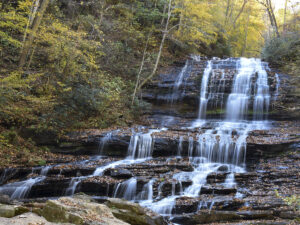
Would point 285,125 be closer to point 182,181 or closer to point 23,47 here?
point 182,181

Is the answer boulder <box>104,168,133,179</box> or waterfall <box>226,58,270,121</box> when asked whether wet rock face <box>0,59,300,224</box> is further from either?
waterfall <box>226,58,270,121</box>

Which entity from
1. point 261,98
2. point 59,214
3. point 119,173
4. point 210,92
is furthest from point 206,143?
point 59,214

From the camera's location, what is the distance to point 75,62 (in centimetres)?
1389

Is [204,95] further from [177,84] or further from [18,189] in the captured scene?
[18,189]

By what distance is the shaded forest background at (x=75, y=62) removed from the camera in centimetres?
1134

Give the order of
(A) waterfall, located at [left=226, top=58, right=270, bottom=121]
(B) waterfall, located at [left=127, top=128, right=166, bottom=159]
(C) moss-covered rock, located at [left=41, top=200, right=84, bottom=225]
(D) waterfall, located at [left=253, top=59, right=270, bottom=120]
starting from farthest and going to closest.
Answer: (A) waterfall, located at [left=226, top=58, right=270, bottom=121] < (D) waterfall, located at [left=253, top=59, right=270, bottom=120] < (B) waterfall, located at [left=127, top=128, right=166, bottom=159] < (C) moss-covered rock, located at [left=41, top=200, right=84, bottom=225]

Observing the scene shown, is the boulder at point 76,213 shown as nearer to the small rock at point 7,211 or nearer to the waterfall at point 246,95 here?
the small rock at point 7,211

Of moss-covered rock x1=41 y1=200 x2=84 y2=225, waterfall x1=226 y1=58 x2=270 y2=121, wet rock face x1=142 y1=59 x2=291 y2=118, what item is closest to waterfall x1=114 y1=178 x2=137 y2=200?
moss-covered rock x1=41 y1=200 x2=84 y2=225

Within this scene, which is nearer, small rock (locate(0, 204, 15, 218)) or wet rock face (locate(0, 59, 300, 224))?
small rock (locate(0, 204, 15, 218))

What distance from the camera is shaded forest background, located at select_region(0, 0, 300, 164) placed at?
11.3m

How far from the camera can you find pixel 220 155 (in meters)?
11.0

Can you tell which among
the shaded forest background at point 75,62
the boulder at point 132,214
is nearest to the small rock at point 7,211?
the boulder at point 132,214

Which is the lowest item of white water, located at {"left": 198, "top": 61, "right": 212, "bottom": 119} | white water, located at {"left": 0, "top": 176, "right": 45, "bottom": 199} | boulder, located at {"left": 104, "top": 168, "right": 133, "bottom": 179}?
white water, located at {"left": 0, "top": 176, "right": 45, "bottom": 199}

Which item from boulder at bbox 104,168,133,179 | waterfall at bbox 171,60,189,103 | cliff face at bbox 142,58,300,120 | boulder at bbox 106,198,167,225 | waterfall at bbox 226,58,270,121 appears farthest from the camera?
waterfall at bbox 171,60,189,103
